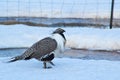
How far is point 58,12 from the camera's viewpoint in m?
16.9

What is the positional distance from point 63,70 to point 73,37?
436 cm

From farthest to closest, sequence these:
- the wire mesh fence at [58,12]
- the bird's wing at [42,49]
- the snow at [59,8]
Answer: the snow at [59,8] < the wire mesh fence at [58,12] < the bird's wing at [42,49]

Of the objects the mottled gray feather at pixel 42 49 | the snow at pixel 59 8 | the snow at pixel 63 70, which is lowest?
the snow at pixel 63 70

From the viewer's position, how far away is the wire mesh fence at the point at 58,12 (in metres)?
14.8

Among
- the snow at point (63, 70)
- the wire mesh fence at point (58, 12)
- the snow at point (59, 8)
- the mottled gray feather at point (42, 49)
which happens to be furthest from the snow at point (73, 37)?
the snow at point (59, 8)

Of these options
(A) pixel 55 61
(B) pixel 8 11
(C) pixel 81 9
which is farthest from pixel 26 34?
(C) pixel 81 9

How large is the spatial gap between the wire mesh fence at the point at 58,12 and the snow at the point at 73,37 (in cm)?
226

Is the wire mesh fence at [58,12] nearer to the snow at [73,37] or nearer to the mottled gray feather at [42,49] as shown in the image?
the snow at [73,37]

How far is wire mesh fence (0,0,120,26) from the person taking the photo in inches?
581

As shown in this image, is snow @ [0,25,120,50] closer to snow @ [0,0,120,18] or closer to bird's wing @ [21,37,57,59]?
bird's wing @ [21,37,57,59]

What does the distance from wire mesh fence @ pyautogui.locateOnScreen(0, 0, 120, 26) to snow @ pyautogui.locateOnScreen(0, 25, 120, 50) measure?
2.26 meters

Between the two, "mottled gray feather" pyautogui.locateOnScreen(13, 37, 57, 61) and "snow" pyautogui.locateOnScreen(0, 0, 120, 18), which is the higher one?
"snow" pyautogui.locateOnScreen(0, 0, 120, 18)

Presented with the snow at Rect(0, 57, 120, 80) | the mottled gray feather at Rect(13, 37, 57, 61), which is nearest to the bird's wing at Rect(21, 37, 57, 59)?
the mottled gray feather at Rect(13, 37, 57, 61)

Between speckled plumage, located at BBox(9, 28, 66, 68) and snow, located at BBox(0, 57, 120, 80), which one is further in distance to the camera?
speckled plumage, located at BBox(9, 28, 66, 68)
